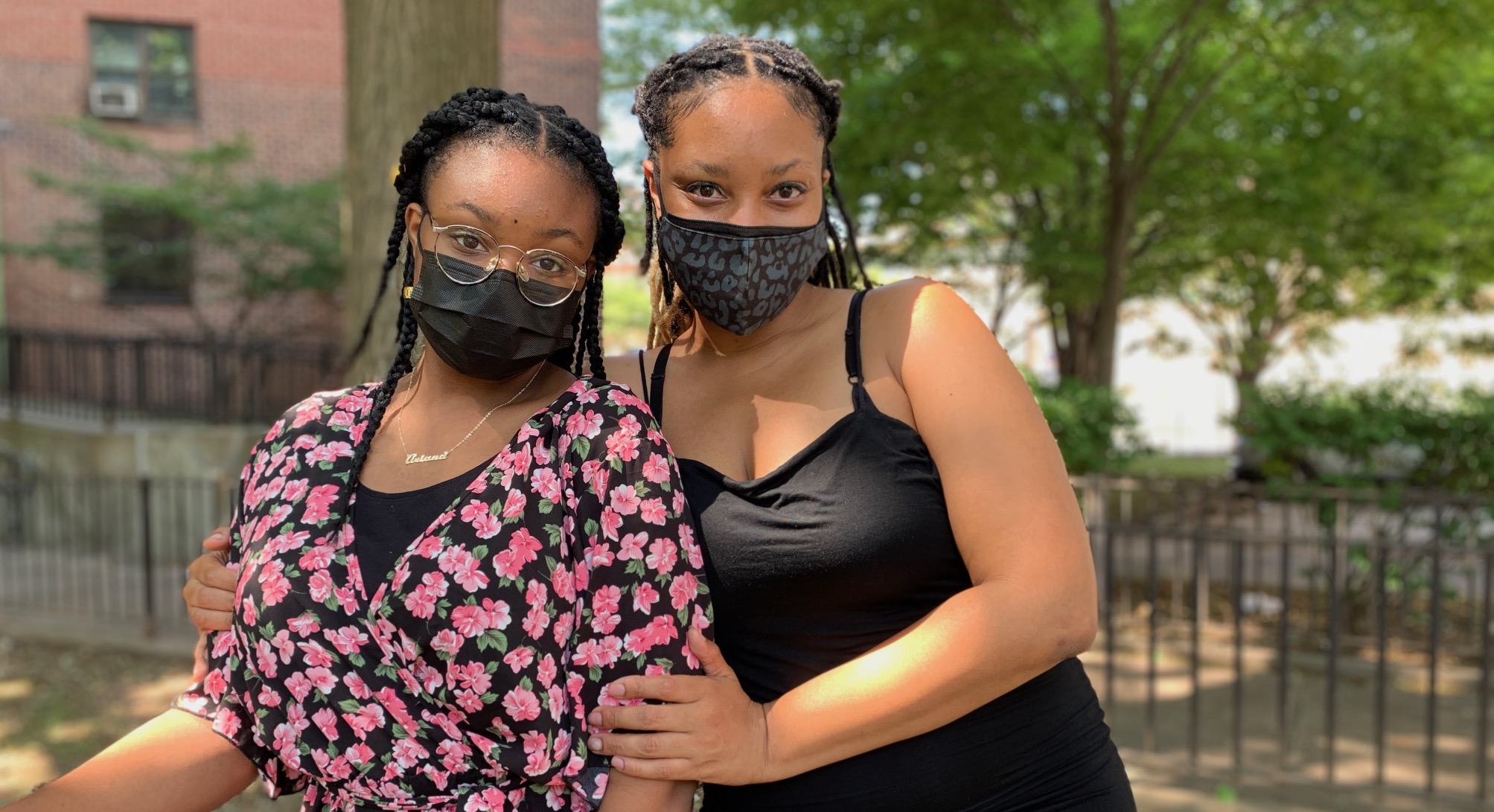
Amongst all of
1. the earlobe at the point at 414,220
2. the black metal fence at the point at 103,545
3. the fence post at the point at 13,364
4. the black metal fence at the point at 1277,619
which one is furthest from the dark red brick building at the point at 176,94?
the earlobe at the point at 414,220

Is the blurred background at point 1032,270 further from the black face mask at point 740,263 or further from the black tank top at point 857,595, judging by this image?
the black tank top at point 857,595

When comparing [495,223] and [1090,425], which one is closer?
[495,223]

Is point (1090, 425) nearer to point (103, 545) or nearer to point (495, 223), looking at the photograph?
point (495, 223)

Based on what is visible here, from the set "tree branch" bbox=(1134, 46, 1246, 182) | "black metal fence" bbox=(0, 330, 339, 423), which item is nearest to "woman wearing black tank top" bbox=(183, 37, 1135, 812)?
"tree branch" bbox=(1134, 46, 1246, 182)

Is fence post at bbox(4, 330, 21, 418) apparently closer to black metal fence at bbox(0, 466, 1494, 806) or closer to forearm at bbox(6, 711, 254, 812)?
black metal fence at bbox(0, 466, 1494, 806)

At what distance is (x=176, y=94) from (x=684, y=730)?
20.3m

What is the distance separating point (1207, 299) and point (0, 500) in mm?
17327

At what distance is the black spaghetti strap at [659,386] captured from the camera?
2207mm

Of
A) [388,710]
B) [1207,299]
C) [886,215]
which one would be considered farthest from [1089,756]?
[1207,299]

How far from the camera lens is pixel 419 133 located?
2.08 m

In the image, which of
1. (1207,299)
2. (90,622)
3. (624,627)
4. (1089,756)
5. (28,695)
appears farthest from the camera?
(1207,299)

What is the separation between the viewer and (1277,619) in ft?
29.1

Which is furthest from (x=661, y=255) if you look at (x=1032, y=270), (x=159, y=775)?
(x=1032, y=270)

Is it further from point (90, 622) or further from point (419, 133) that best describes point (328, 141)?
point (419, 133)
